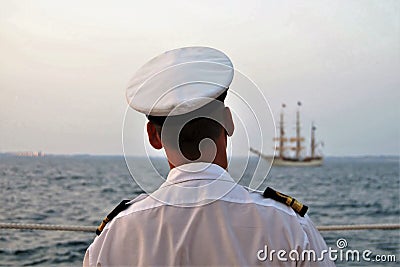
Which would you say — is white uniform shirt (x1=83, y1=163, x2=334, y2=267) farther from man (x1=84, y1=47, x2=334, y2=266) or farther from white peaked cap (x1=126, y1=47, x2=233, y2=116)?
white peaked cap (x1=126, y1=47, x2=233, y2=116)

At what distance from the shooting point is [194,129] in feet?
2.65

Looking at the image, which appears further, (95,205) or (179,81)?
(95,205)

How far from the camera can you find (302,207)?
2.77 feet

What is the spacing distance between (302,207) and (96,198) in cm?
2103

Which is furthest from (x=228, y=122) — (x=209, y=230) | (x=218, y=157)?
(x=209, y=230)

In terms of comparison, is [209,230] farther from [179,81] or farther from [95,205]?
[95,205]

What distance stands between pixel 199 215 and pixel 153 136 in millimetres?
154

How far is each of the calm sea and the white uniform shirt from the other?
10 centimetres

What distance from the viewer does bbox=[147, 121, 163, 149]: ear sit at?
0.86 meters

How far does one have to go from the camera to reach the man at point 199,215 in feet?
2.60

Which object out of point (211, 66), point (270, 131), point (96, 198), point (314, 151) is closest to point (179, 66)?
point (211, 66)

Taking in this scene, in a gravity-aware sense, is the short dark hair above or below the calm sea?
above

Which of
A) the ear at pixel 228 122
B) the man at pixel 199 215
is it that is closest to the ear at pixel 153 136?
the man at pixel 199 215

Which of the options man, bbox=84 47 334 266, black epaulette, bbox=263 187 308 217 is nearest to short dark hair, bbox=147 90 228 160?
man, bbox=84 47 334 266
